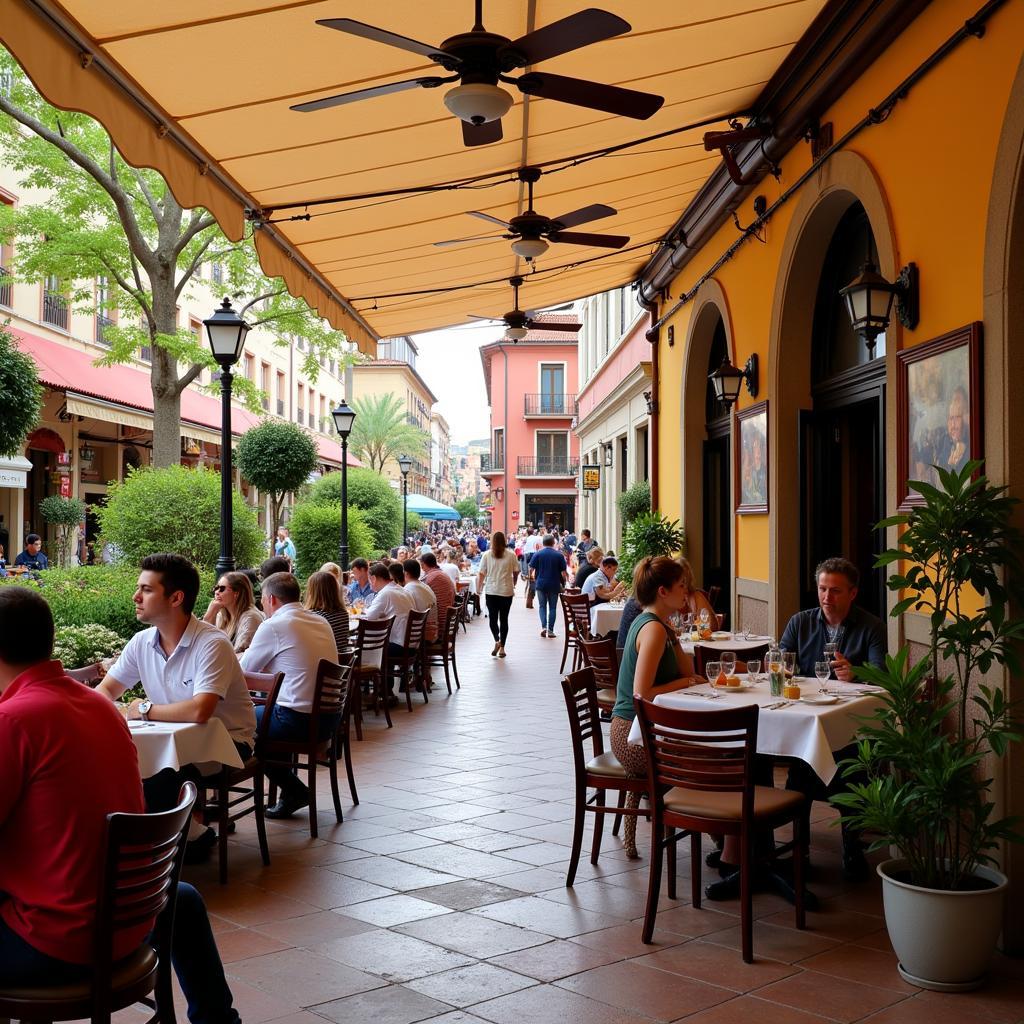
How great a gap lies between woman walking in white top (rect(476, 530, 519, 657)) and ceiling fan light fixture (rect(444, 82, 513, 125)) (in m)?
9.77

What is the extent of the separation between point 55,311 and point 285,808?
16.2 m

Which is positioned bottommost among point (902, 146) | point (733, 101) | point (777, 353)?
point (777, 353)

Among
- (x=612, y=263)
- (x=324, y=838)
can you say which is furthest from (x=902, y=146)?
(x=612, y=263)

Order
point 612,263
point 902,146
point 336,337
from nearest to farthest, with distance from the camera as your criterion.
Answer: point 902,146 < point 612,263 < point 336,337

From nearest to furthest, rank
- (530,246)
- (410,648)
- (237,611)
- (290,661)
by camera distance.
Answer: (290,661)
(237,611)
(530,246)
(410,648)

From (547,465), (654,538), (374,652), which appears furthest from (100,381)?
(547,465)

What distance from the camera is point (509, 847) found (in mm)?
5344

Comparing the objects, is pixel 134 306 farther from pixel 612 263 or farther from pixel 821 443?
pixel 821 443

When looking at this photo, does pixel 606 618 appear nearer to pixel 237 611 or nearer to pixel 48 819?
pixel 237 611

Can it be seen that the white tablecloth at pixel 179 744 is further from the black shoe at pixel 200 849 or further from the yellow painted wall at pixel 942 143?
the yellow painted wall at pixel 942 143

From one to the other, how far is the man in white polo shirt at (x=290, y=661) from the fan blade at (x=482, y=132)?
2.60 meters

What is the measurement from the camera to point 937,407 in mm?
4762

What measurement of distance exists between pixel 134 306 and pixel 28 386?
7.57 metres

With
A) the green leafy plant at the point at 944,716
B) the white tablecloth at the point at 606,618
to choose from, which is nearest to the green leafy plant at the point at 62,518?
the white tablecloth at the point at 606,618
